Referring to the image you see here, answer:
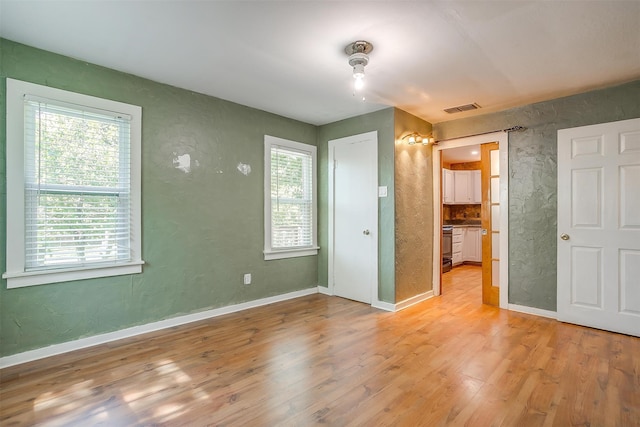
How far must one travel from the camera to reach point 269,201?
165 inches

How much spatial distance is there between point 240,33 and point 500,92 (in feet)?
9.18

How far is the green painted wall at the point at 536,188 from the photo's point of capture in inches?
140

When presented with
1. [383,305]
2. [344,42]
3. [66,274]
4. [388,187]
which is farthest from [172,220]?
[383,305]

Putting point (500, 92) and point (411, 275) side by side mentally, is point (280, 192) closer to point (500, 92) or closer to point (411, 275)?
point (411, 275)

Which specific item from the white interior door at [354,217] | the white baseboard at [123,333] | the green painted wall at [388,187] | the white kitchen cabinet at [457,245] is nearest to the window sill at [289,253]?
the white interior door at [354,217]

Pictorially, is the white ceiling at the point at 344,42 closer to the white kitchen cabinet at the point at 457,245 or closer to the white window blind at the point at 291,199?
the white window blind at the point at 291,199

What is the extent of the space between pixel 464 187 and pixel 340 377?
6572 millimetres

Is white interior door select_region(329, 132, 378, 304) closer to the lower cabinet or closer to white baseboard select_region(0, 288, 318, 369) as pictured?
white baseboard select_region(0, 288, 318, 369)

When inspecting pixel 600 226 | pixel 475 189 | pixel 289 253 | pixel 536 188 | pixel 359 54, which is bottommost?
pixel 289 253

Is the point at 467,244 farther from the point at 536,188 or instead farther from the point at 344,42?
the point at 344,42

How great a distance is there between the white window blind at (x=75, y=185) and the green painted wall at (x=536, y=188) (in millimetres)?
4388

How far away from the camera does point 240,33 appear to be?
2.34m

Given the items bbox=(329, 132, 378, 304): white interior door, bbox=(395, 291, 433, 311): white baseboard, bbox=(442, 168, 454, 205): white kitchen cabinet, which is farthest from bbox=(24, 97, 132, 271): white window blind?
bbox=(442, 168, 454, 205): white kitchen cabinet

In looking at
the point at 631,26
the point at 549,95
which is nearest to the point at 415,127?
the point at 549,95
